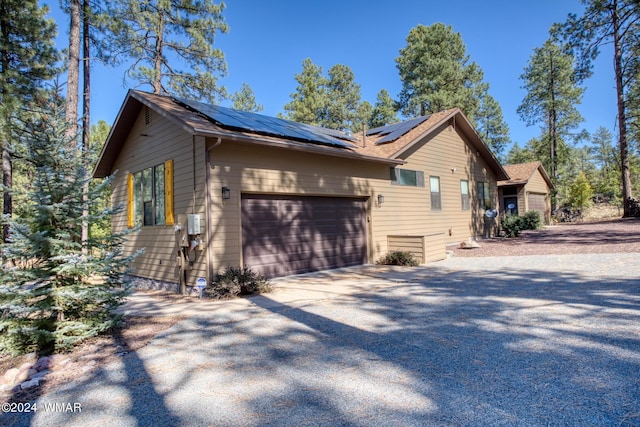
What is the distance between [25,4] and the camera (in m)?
11.7

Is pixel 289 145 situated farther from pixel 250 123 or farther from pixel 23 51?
pixel 23 51

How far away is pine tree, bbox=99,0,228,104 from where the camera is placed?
1361cm

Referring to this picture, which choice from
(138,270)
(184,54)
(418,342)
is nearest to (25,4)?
(184,54)

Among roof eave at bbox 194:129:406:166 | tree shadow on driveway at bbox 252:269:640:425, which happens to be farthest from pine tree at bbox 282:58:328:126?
tree shadow on driveway at bbox 252:269:640:425

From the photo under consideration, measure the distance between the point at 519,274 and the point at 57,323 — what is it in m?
7.90

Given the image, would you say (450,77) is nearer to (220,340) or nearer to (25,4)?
(25,4)

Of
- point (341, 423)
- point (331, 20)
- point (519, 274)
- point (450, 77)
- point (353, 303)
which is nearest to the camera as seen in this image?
point (341, 423)

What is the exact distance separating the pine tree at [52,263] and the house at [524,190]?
22.0m

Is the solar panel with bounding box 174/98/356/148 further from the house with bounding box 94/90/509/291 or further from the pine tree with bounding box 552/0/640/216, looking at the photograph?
the pine tree with bounding box 552/0/640/216

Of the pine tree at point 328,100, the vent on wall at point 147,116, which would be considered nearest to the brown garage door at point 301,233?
the vent on wall at point 147,116

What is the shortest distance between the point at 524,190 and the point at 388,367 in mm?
22611

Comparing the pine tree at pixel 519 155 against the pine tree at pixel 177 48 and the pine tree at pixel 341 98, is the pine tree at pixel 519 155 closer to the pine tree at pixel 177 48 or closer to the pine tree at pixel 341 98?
the pine tree at pixel 341 98

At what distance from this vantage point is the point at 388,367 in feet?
10.2

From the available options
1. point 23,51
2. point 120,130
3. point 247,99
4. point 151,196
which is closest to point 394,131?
point 151,196
